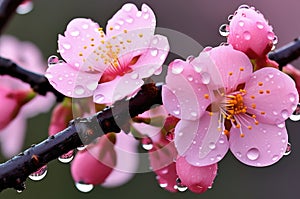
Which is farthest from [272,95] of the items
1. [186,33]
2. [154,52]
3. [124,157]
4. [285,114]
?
[186,33]

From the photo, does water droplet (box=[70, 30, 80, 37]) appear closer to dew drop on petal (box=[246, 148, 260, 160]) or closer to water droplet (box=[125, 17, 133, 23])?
water droplet (box=[125, 17, 133, 23])

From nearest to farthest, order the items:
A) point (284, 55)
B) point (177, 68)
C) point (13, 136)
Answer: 1. point (177, 68)
2. point (284, 55)
3. point (13, 136)

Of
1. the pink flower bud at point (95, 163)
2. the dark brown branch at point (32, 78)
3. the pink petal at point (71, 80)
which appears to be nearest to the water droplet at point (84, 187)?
the pink flower bud at point (95, 163)

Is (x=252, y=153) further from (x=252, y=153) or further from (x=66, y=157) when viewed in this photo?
(x=66, y=157)

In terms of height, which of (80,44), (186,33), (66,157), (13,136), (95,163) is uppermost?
(80,44)

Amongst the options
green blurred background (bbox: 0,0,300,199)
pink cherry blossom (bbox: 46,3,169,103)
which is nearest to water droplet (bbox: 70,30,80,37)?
pink cherry blossom (bbox: 46,3,169,103)

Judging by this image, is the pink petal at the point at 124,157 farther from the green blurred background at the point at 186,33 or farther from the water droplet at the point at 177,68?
the green blurred background at the point at 186,33
